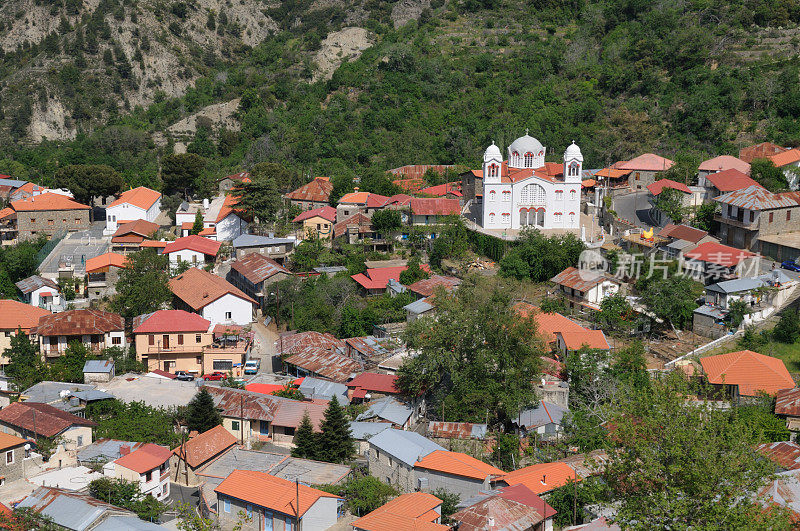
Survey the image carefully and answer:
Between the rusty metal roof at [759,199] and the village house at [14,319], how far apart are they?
2788cm

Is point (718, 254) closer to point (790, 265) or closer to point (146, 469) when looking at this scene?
point (790, 265)

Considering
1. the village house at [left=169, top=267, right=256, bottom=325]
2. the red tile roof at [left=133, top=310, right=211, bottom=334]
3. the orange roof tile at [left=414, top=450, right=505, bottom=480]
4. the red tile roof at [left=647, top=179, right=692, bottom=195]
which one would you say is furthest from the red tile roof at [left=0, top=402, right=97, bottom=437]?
the red tile roof at [left=647, top=179, right=692, bottom=195]

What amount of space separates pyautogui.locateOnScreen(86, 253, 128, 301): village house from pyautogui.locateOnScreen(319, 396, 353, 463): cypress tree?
16857 mm

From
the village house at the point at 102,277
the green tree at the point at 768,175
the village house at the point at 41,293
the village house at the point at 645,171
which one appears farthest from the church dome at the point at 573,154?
the village house at the point at 41,293

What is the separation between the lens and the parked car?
107ft

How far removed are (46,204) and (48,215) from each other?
71 cm

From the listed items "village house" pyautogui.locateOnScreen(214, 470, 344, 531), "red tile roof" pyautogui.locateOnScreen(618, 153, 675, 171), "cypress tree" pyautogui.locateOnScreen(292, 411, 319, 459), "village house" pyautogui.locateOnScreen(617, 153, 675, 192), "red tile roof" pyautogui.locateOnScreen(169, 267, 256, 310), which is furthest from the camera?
"red tile roof" pyautogui.locateOnScreen(618, 153, 675, 171)

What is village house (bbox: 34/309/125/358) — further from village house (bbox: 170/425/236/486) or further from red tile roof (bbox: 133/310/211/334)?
village house (bbox: 170/425/236/486)

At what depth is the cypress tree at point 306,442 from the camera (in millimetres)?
24719

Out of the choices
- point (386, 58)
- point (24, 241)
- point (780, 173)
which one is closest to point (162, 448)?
point (24, 241)

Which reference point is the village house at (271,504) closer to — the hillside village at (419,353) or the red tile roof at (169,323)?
the hillside village at (419,353)

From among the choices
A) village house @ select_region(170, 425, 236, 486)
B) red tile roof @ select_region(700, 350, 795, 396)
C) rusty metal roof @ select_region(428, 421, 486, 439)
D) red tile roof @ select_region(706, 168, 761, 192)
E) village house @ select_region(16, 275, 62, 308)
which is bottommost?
village house @ select_region(170, 425, 236, 486)

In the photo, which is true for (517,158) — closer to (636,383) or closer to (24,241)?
(636,383)

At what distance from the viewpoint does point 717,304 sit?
31.3 meters
